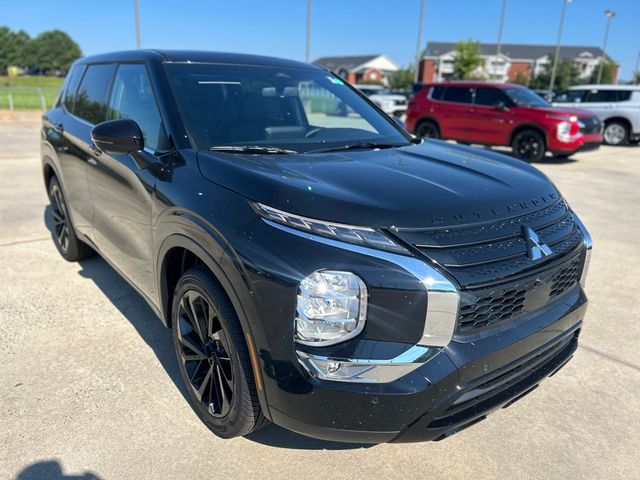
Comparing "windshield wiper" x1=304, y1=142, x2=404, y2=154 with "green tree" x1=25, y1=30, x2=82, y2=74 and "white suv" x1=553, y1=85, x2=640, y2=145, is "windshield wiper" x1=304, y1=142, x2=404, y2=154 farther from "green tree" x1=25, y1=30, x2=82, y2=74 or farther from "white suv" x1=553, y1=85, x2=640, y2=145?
"green tree" x1=25, y1=30, x2=82, y2=74

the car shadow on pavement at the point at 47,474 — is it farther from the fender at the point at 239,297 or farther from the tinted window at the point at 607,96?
the tinted window at the point at 607,96

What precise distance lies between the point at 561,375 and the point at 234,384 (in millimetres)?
2099

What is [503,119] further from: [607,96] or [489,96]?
[607,96]

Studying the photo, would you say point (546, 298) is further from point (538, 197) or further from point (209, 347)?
point (209, 347)

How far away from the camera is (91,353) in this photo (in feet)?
10.6

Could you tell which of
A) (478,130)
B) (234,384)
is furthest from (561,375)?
(478,130)

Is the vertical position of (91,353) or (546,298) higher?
(546,298)

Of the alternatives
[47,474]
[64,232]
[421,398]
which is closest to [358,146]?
[421,398]

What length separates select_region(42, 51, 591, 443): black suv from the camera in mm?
1856

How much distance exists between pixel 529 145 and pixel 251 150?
11.2 metres

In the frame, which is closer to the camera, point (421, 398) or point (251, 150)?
point (421, 398)

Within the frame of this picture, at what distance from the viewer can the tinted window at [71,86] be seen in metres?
4.42

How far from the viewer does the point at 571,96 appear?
16766mm

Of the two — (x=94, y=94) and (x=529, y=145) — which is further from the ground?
(x=94, y=94)
